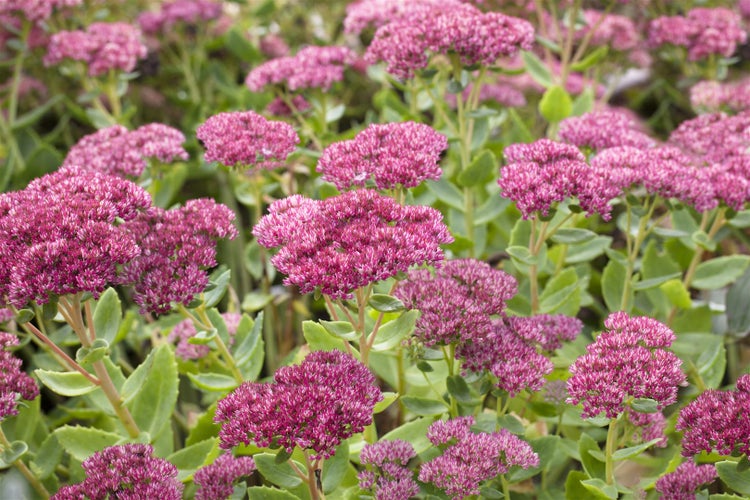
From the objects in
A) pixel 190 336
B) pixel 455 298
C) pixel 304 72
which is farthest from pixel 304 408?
pixel 304 72

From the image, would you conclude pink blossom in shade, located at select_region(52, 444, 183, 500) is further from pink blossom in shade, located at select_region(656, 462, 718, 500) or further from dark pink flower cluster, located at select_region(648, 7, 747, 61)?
dark pink flower cluster, located at select_region(648, 7, 747, 61)

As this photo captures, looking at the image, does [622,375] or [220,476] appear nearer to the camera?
[622,375]

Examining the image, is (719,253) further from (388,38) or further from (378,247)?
(378,247)

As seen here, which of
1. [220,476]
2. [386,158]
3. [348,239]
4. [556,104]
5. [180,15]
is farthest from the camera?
A: [180,15]

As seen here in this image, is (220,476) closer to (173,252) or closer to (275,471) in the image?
(275,471)

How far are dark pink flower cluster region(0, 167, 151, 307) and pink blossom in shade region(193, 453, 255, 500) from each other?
37 centimetres

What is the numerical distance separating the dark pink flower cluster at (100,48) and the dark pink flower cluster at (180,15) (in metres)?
0.41

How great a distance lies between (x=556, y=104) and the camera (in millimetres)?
2459

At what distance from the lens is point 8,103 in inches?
122

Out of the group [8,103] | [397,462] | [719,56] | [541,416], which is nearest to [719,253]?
[719,56]

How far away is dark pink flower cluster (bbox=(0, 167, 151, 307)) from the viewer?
1.32 metres

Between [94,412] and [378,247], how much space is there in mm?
1005

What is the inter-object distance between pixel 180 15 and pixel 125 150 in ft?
4.18

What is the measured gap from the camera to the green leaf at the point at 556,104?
2.43 meters
